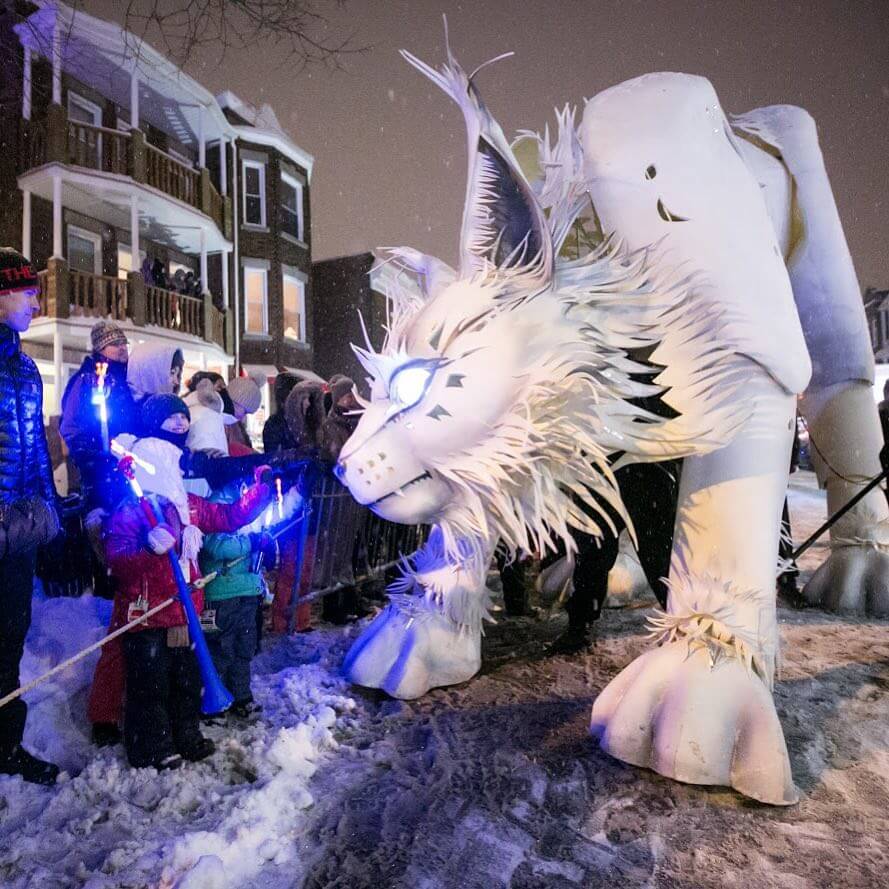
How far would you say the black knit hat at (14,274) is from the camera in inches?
90.4

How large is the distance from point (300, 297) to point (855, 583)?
1678 cm

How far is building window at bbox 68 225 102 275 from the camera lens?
41.1 feet

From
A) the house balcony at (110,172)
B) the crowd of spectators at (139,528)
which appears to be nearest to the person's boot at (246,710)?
the crowd of spectators at (139,528)

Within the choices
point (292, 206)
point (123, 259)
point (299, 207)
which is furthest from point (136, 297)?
point (299, 207)

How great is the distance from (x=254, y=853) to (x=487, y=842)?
61 cm

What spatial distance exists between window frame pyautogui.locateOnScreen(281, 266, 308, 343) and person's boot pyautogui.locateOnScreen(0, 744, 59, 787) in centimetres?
1614

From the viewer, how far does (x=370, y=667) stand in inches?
111

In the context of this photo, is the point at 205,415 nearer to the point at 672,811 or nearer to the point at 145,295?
the point at 672,811

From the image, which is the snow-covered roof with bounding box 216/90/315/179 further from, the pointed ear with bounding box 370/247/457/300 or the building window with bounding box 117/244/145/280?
the pointed ear with bounding box 370/247/457/300

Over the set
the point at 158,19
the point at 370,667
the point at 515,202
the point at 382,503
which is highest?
the point at 158,19

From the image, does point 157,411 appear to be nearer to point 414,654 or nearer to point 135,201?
point 414,654

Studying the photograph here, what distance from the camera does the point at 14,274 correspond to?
2318 mm

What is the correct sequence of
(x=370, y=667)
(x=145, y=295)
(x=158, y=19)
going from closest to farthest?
(x=370, y=667), (x=158, y=19), (x=145, y=295)

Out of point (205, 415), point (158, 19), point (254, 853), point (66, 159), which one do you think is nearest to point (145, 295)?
point (66, 159)
